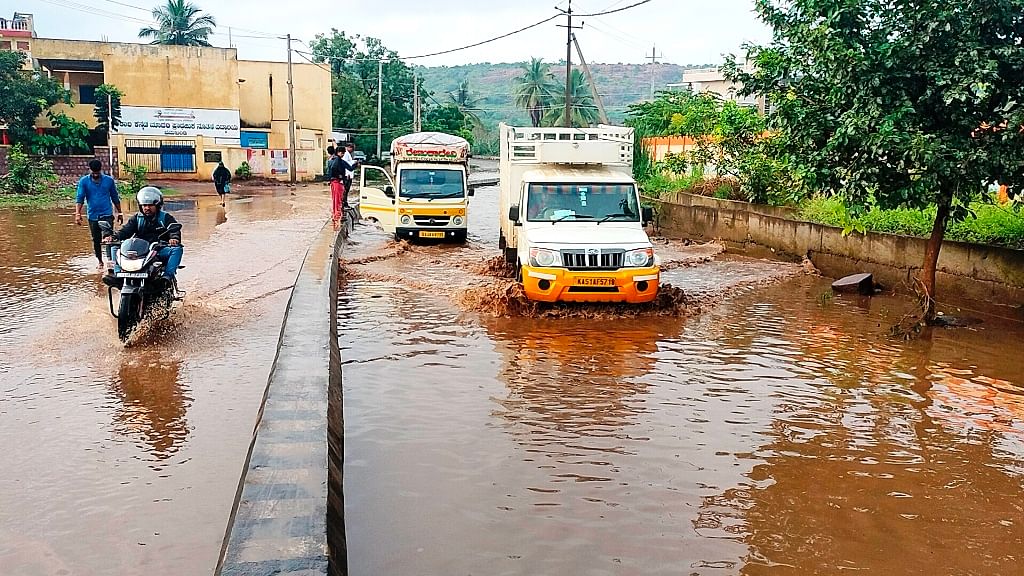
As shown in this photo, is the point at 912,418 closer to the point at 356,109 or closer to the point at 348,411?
the point at 348,411

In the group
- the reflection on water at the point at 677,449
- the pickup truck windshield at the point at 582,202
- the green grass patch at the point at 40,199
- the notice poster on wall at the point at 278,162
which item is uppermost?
the notice poster on wall at the point at 278,162

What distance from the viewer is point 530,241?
35.6 ft

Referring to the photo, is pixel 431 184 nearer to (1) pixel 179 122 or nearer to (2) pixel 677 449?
(2) pixel 677 449

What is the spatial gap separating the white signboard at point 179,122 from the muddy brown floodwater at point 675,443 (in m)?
34.6

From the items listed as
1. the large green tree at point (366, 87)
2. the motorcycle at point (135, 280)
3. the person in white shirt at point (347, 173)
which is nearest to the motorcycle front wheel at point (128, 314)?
the motorcycle at point (135, 280)

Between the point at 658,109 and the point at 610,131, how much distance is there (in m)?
11.6

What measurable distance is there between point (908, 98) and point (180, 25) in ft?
186

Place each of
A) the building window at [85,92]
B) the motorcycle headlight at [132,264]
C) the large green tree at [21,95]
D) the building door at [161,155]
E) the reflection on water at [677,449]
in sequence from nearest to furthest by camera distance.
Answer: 1. the reflection on water at [677,449]
2. the motorcycle headlight at [132,264]
3. the large green tree at [21,95]
4. the building door at [161,155]
5. the building window at [85,92]

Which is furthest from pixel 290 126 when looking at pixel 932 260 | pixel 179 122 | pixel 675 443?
pixel 675 443

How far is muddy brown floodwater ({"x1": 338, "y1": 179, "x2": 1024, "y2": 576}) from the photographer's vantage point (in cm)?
477

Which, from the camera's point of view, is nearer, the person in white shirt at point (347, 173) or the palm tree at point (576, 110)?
the person in white shirt at point (347, 173)

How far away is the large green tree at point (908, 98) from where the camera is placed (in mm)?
8898

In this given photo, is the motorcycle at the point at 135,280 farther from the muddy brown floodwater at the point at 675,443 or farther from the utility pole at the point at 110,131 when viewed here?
the utility pole at the point at 110,131

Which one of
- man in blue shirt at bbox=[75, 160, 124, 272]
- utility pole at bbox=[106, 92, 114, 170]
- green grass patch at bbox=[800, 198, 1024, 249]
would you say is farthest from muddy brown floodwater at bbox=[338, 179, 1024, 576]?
utility pole at bbox=[106, 92, 114, 170]
